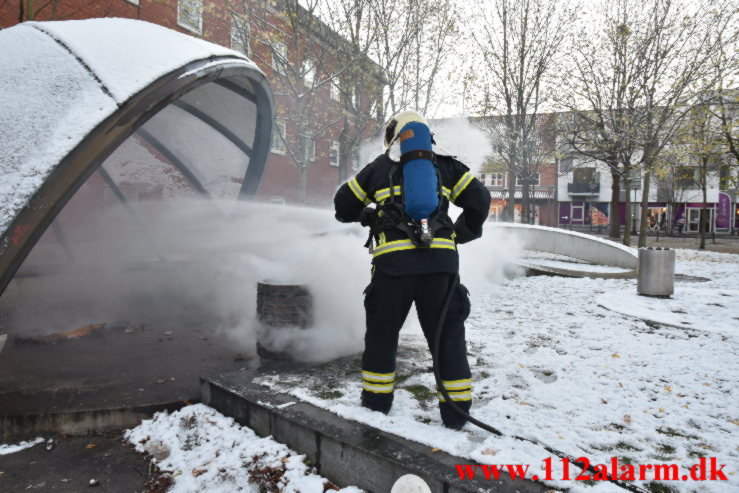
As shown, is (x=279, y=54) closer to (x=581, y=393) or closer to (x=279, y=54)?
(x=279, y=54)

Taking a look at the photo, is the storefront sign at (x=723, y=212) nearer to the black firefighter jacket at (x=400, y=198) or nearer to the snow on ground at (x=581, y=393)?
the snow on ground at (x=581, y=393)

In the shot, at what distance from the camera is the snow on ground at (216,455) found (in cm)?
254

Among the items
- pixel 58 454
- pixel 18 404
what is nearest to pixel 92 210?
pixel 18 404

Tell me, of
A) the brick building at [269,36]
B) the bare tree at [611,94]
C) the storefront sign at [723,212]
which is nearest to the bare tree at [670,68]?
the bare tree at [611,94]

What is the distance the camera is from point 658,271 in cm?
720

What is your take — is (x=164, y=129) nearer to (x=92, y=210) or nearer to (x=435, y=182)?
(x=92, y=210)

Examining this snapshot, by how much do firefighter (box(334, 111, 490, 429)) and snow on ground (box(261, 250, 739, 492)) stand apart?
0.87ft

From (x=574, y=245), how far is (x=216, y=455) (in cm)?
1192

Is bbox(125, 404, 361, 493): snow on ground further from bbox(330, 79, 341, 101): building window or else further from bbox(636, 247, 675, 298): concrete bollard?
bbox(330, 79, 341, 101): building window

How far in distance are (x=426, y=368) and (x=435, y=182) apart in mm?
1797

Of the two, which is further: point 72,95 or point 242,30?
point 242,30

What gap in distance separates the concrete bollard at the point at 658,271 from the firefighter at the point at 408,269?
5.84m

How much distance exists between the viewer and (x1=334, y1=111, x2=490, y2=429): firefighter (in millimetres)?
2695

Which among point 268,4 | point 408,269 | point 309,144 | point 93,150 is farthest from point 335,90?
point 408,269
